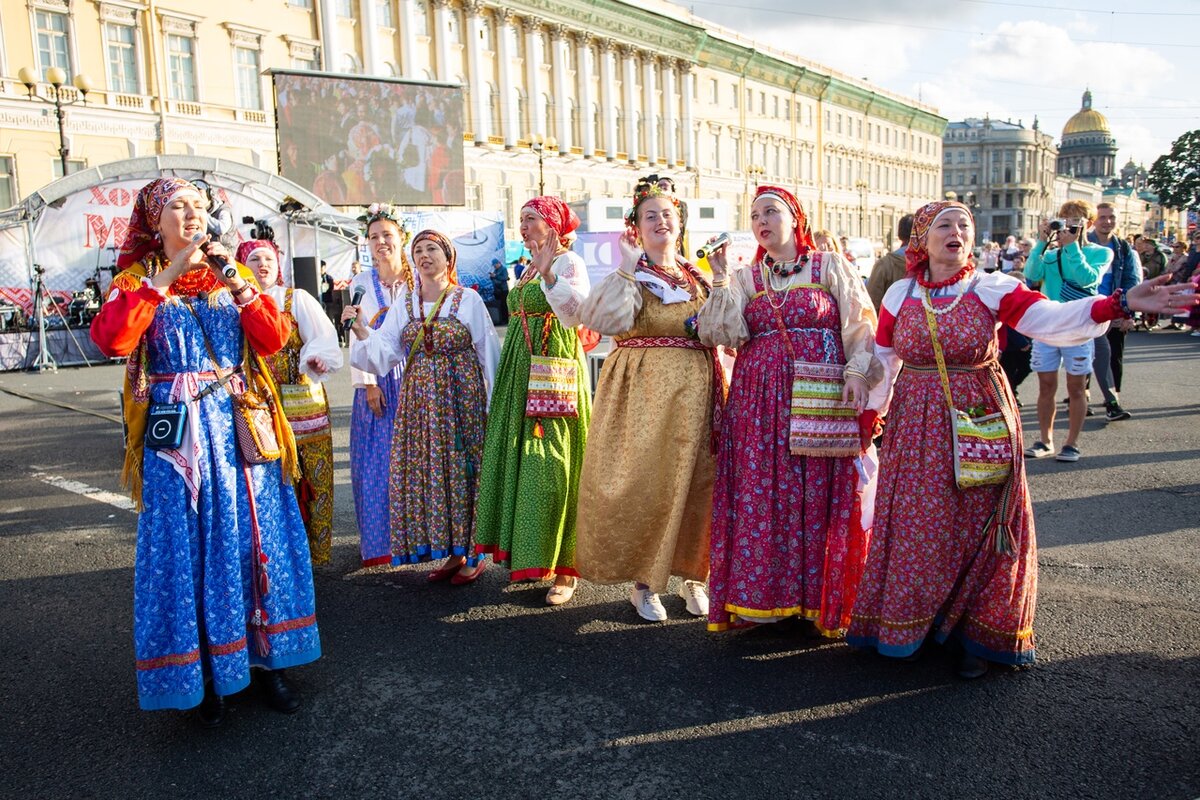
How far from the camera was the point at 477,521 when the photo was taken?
450 centimetres

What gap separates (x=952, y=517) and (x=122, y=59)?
1338 inches

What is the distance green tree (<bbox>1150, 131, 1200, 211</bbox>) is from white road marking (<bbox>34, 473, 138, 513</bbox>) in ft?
112

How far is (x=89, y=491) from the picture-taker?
23.0 feet

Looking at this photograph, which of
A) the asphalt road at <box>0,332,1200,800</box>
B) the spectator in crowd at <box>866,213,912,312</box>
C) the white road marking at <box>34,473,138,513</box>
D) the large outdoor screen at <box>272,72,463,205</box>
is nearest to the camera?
the asphalt road at <box>0,332,1200,800</box>

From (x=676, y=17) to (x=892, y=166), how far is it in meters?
36.4

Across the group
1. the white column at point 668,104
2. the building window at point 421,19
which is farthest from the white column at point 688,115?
the building window at point 421,19

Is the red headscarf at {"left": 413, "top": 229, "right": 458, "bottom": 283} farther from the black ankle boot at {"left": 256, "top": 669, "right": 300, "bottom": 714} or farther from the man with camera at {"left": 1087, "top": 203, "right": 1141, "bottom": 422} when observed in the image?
the man with camera at {"left": 1087, "top": 203, "right": 1141, "bottom": 422}

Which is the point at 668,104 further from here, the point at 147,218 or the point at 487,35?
the point at 147,218

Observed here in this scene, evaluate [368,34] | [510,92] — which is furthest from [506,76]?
[368,34]

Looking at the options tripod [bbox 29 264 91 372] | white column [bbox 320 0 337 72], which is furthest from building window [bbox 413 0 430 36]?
tripod [bbox 29 264 91 372]

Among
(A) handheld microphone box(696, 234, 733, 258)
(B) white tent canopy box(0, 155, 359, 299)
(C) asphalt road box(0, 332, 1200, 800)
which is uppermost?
(B) white tent canopy box(0, 155, 359, 299)

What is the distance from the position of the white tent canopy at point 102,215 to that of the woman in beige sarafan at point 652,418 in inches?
534

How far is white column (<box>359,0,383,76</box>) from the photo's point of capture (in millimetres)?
37406

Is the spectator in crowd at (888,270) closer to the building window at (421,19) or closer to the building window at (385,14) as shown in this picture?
the building window at (385,14)
